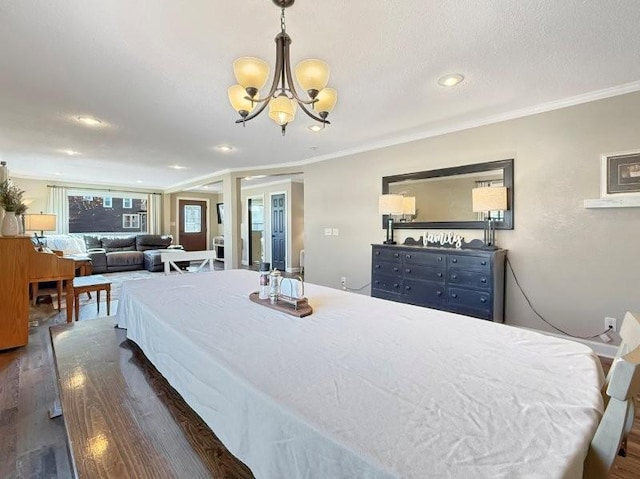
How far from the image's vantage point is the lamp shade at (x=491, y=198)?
118 inches

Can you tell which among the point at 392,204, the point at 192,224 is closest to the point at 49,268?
the point at 392,204

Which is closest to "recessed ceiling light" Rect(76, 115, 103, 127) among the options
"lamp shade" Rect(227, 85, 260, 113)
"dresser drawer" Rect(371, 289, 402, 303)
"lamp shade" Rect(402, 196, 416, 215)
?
"lamp shade" Rect(227, 85, 260, 113)

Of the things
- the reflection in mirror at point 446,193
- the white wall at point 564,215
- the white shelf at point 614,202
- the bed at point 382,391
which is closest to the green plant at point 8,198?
the bed at point 382,391

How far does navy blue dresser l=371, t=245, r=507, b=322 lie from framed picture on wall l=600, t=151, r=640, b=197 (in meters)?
0.97

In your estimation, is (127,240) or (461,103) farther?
(127,240)

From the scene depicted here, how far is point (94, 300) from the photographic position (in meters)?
4.67

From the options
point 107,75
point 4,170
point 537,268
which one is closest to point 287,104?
point 107,75

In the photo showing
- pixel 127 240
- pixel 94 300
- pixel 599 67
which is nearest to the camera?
pixel 599 67

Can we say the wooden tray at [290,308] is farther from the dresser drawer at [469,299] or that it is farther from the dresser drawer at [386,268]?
the dresser drawer at [386,268]

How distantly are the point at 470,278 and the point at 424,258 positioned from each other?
50cm

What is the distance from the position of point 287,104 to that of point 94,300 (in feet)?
14.9

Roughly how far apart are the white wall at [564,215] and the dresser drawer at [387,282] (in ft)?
3.03

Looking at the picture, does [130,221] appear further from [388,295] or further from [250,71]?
[250,71]

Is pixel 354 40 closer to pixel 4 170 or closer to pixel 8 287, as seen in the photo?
pixel 8 287
